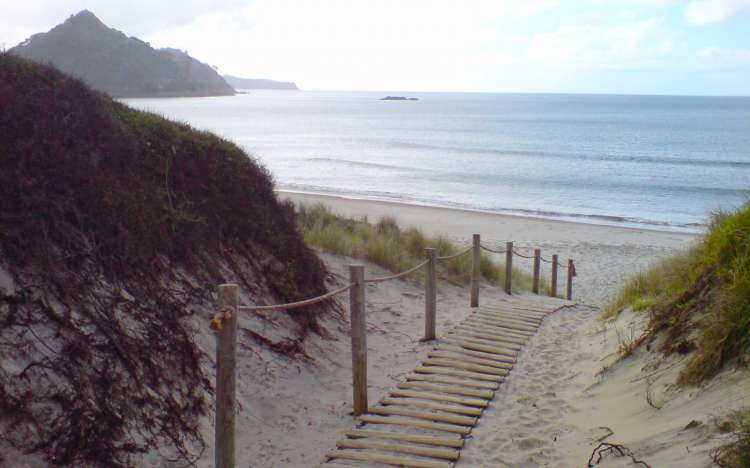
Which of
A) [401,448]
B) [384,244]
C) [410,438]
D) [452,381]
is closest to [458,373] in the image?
[452,381]

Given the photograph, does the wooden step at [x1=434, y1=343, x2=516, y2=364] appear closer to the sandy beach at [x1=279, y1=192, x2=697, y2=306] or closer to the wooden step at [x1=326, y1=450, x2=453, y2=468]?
the wooden step at [x1=326, y1=450, x2=453, y2=468]


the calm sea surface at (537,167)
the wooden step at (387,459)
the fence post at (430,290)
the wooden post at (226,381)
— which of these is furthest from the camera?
the calm sea surface at (537,167)

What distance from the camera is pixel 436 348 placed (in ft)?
26.1

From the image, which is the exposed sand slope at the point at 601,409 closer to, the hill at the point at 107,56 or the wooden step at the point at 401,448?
the wooden step at the point at 401,448

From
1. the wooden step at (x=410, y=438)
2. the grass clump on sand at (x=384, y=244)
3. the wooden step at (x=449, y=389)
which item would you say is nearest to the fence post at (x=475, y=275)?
the grass clump on sand at (x=384, y=244)

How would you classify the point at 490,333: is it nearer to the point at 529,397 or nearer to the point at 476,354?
the point at 476,354

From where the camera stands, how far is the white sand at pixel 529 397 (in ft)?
15.3

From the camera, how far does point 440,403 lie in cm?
624

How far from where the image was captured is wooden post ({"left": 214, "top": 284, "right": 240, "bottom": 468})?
4.23m

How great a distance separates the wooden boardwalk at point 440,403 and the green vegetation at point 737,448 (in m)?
1.86

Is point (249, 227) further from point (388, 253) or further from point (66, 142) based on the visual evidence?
point (388, 253)

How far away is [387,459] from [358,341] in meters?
1.29

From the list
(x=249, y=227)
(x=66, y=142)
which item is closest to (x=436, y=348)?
(x=249, y=227)

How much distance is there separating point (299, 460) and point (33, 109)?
391cm
